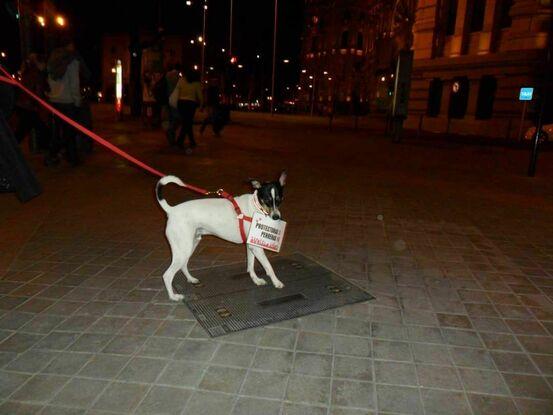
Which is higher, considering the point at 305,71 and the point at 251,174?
the point at 305,71

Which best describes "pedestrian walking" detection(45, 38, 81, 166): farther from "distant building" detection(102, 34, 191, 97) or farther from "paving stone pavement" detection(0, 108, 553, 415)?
"distant building" detection(102, 34, 191, 97)

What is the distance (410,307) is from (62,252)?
3.97 metres

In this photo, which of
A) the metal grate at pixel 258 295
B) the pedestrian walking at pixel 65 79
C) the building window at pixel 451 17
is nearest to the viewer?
the metal grate at pixel 258 295

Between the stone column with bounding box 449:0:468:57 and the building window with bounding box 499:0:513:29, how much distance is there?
2107 millimetres

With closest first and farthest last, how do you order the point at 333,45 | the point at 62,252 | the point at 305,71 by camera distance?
the point at 62,252, the point at 333,45, the point at 305,71

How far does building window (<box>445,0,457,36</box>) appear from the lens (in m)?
26.9

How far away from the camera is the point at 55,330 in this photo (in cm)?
334

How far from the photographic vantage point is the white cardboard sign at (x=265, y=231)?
3.89 meters

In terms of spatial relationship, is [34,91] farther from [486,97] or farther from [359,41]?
[359,41]

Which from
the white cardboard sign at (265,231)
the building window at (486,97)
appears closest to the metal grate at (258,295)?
the white cardboard sign at (265,231)

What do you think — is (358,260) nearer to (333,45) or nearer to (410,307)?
(410,307)

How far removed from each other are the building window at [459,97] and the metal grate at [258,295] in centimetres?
2488

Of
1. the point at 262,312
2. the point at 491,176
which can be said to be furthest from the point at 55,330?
the point at 491,176

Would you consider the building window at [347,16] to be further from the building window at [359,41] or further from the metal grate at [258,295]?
the metal grate at [258,295]
